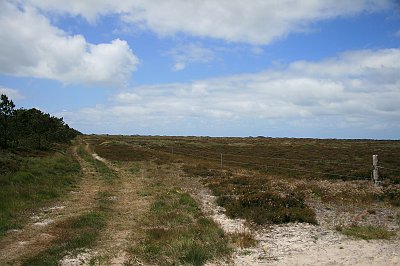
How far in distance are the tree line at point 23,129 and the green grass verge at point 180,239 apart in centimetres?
2952

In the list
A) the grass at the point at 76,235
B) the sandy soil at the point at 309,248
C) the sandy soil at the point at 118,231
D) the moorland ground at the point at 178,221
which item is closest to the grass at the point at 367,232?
the moorland ground at the point at 178,221

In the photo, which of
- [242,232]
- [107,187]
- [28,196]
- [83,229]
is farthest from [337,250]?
[107,187]

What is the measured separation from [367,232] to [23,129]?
170 ft

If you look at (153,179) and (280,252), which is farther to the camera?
(153,179)

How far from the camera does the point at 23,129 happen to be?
52.8m

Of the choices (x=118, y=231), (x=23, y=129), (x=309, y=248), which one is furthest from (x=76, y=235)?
(x=23, y=129)

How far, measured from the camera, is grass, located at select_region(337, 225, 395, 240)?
10828 millimetres

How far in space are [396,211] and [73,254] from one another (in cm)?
1245

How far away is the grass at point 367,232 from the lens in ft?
35.5

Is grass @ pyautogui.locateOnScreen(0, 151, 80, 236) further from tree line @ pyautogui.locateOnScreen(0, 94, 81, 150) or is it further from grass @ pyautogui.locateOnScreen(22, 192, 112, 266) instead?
tree line @ pyautogui.locateOnScreen(0, 94, 81, 150)

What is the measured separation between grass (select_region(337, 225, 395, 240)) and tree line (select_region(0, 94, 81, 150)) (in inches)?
1393

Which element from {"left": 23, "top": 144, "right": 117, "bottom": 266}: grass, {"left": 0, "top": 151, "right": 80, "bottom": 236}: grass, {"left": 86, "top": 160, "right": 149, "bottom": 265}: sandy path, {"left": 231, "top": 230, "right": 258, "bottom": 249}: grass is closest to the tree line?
{"left": 0, "top": 151, "right": 80, "bottom": 236}: grass

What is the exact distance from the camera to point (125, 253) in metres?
9.82

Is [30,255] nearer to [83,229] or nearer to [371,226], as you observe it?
[83,229]
